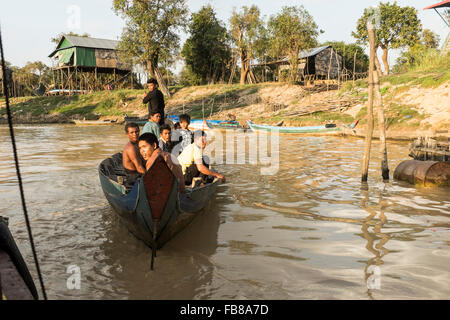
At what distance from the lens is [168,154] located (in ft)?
15.9

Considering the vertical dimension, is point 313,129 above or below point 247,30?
below

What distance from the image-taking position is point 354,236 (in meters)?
5.00

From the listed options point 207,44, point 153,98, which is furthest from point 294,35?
point 153,98

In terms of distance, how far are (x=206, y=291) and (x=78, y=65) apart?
35924 millimetres

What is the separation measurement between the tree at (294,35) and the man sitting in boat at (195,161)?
77.3 ft

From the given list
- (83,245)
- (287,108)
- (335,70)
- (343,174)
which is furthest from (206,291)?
(335,70)

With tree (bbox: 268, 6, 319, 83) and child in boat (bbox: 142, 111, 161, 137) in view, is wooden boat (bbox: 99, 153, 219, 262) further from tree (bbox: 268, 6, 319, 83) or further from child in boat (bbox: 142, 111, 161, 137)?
tree (bbox: 268, 6, 319, 83)

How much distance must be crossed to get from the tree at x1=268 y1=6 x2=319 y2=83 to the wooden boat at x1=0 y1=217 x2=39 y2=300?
27.1m

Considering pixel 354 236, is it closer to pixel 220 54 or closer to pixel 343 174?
pixel 343 174

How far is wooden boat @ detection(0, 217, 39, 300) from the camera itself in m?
2.08

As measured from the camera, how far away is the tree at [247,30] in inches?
1332

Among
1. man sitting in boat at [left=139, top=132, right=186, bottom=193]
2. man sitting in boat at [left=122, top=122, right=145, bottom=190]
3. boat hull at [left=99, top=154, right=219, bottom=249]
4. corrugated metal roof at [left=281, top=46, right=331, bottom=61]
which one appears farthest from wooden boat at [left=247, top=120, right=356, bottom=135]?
boat hull at [left=99, top=154, right=219, bottom=249]

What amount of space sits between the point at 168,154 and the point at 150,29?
2818cm

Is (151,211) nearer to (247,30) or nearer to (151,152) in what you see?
(151,152)
